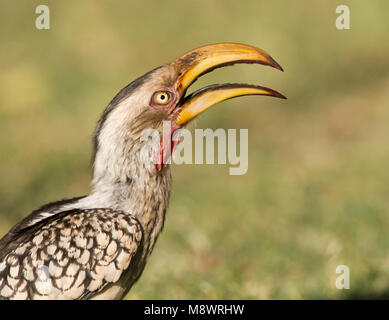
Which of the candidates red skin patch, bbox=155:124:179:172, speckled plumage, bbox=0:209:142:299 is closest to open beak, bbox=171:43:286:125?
red skin patch, bbox=155:124:179:172

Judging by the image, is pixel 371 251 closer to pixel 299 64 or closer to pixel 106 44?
pixel 299 64

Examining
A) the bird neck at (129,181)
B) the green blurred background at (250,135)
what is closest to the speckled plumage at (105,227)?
the bird neck at (129,181)

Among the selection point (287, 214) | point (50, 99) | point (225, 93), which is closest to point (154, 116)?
point (225, 93)

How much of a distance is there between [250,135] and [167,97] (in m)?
5.87

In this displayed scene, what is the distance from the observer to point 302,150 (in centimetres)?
934

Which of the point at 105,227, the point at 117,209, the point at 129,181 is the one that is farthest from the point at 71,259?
the point at 129,181

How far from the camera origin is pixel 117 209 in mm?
4051

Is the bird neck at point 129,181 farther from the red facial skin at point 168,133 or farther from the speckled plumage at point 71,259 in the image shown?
the speckled plumage at point 71,259

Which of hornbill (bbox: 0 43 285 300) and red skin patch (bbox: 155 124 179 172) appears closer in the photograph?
hornbill (bbox: 0 43 285 300)

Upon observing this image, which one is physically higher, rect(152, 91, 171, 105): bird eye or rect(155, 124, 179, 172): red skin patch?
rect(152, 91, 171, 105): bird eye

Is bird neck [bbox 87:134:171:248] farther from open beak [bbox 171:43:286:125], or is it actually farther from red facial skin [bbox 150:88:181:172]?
open beak [bbox 171:43:286:125]

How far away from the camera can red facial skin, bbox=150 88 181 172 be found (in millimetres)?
4164

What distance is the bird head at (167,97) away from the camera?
411cm
